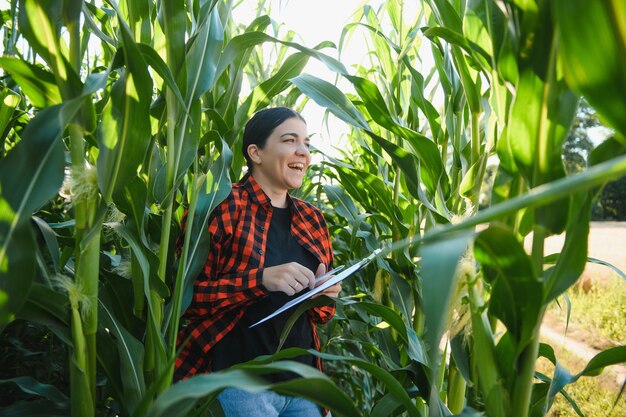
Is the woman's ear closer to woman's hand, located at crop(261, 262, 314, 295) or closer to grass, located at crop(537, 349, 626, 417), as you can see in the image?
woman's hand, located at crop(261, 262, 314, 295)

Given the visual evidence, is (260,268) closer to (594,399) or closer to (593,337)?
(594,399)

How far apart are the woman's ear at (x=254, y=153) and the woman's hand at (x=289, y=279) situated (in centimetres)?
32

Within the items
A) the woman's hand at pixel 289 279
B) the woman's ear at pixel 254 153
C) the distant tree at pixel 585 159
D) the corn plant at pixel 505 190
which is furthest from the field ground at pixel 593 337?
the distant tree at pixel 585 159

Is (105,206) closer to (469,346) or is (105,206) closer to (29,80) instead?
(29,80)

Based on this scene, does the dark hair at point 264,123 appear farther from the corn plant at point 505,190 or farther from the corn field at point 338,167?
the corn plant at point 505,190

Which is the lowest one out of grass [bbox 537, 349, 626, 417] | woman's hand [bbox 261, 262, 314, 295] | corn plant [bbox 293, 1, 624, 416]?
grass [bbox 537, 349, 626, 417]

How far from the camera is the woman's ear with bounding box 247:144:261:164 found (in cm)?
123

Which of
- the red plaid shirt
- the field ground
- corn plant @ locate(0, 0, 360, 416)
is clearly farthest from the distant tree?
corn plant @ locate(0, 0, 360, 416)

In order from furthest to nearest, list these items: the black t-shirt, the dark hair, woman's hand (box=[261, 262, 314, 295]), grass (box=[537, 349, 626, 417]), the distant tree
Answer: the distant tree → grass (box=[537, 349, 626, 417]) → the dark hair → the black t-shirt → woman's hand (box=[261, 262, 314, 295])

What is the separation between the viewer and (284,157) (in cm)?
119

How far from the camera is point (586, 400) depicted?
2238 millimetres

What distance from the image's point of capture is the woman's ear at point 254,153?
123 centimetres

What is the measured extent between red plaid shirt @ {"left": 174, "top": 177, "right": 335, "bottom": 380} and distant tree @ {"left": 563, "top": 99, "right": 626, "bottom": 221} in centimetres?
743

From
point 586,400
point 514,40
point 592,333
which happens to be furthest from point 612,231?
point 514,40
